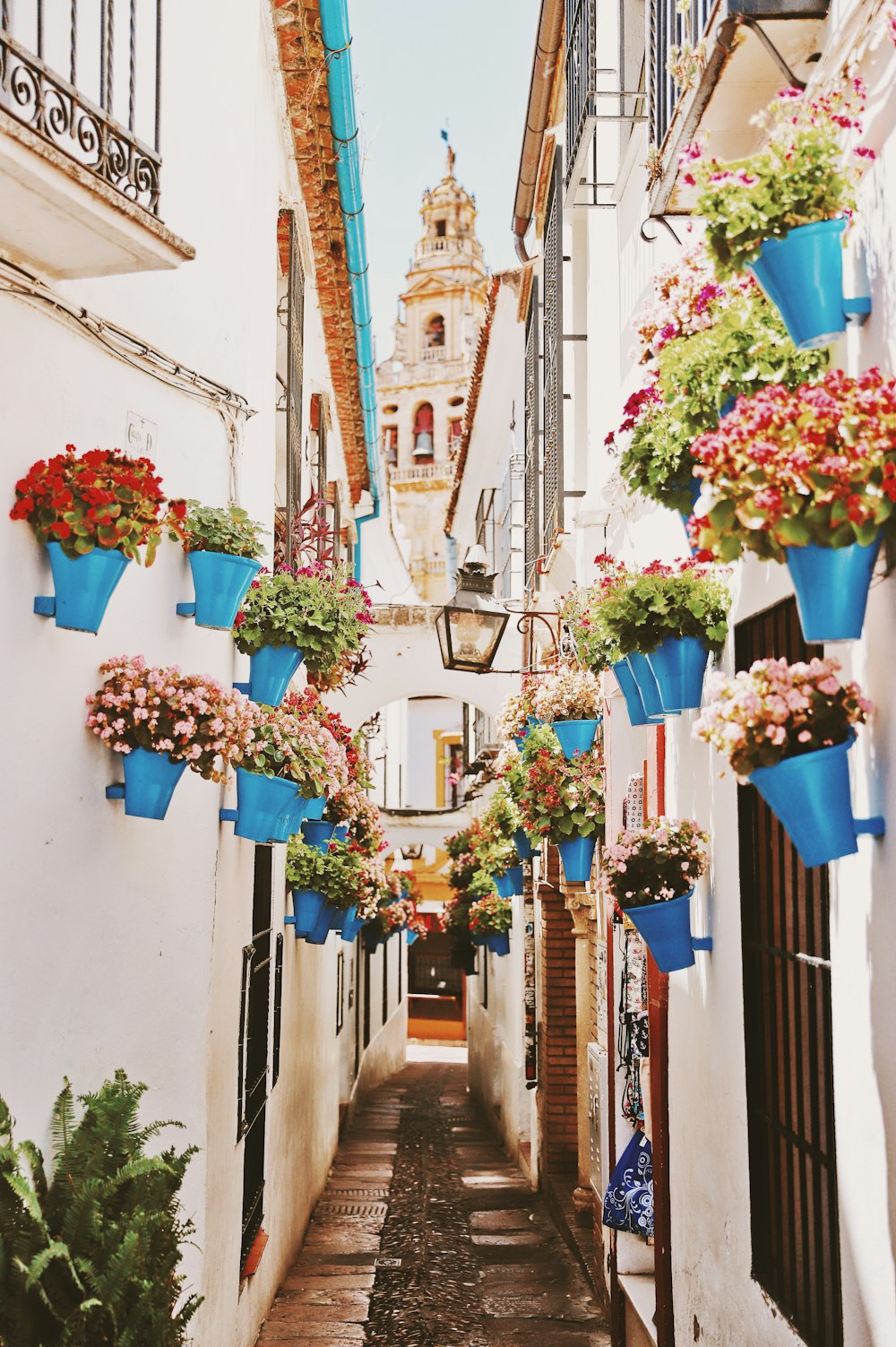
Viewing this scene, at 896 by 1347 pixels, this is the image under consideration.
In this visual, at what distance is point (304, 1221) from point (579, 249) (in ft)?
27.2

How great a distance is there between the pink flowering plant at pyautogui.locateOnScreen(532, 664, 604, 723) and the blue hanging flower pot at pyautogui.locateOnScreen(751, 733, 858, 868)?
200 inches

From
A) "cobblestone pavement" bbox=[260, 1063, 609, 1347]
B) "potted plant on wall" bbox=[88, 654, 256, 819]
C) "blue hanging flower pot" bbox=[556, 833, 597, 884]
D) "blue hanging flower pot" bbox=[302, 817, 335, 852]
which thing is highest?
"potted plant on wall" bbox=[88, 654, 256, 819]

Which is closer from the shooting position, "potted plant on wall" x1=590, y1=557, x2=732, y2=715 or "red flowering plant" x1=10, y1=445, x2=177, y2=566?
"red flowering plant" x1=10, y1=445, x2=177, y2=566

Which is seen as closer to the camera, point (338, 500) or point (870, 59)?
point (870, 59)

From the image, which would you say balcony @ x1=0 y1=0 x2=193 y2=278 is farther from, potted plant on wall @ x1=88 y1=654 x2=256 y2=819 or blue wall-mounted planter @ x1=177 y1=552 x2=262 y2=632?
potted plant on wall @ x1=88 y1=654 x2=256 y2=819

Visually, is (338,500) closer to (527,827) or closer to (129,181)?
(527,827)

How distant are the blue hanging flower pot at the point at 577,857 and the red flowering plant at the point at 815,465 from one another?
5.77m

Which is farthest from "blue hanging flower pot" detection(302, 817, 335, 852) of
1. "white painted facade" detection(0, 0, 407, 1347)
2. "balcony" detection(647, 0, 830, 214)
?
"balcony" detection(647, 0, 830, 214)

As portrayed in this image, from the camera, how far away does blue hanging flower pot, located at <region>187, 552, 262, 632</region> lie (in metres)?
5.43

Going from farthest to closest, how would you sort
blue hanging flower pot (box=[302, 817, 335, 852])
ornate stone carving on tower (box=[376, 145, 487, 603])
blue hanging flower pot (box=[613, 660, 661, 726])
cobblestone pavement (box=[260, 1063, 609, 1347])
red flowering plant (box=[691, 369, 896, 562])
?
ornate stone carving on tower (box=[376, 145, 487, 603])
blue hanging flower pot (box=[302, 817, 335, 852])
cobblestone pavement (box=[260, 1063, 609, 1347])
blue hanging flower pot (box=[613, 660, 661, 726])
red flowering plant (box=[691, 369, 896, 562])

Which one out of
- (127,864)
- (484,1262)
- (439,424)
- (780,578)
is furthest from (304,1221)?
(439,424)

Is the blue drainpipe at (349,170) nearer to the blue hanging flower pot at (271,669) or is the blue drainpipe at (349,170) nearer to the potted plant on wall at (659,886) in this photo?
the blue hanging flower pot at (271,669)

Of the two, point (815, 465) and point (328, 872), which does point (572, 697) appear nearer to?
point (328, 872)

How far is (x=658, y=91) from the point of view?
523cm
